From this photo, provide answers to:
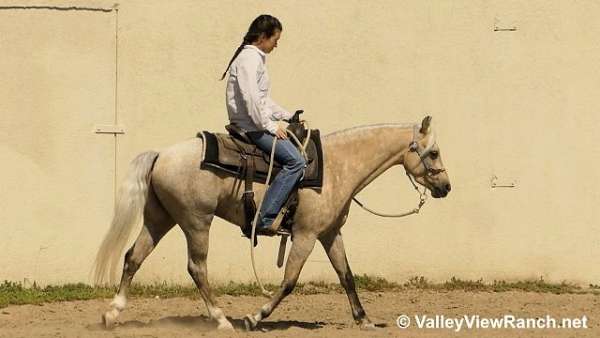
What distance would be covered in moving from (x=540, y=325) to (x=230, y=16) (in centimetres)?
424

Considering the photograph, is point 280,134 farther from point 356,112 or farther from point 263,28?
point 356,112

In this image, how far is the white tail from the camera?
29.4 ft

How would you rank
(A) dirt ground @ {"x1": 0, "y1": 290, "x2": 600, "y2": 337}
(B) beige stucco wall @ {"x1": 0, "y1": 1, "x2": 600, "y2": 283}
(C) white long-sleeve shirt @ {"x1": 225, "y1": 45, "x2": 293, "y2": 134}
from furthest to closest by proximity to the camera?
(B) beige stucco wall @ {"x1": 0, "y1": 1, "x2": 600, "y2": 283}
(A) dirt ground @ {"x1": 0, "y1": 290, "x2": 600, "y2": 337}
(C) white long-sleeve shirt @ {"x1": 225, "y1": 45, "x2": 293, "y2": 134}

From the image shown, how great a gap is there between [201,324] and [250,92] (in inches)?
79.2

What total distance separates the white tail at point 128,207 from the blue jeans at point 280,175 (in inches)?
34.2

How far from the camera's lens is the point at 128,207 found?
8.97m

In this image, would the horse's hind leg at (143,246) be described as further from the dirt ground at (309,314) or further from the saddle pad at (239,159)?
the saddle pad at (239,159)

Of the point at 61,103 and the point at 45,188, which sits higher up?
the point at 61,103

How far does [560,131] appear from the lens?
11977 mm

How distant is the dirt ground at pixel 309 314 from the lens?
912cm

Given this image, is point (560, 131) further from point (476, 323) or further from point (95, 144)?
point (95, 144)

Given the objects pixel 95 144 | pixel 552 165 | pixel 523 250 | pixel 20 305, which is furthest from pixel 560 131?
pixel 20 305

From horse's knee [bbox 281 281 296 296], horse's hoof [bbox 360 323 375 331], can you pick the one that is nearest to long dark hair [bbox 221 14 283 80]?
horse's knee [bbox 281 281 296 296]

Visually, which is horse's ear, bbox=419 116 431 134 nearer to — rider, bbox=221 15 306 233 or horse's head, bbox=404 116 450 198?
horse's head, bbox=404 116 450 198
